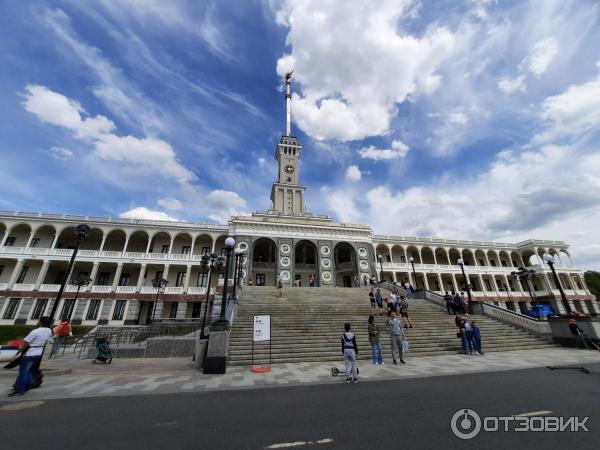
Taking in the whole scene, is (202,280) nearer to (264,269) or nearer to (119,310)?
(264,269)

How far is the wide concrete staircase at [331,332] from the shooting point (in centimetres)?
1175

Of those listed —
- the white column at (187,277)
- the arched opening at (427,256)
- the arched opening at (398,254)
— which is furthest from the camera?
the arched opening at (427,256)

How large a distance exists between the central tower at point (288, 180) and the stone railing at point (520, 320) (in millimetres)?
29085

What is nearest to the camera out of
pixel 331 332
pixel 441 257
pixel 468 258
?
pixel 331 332

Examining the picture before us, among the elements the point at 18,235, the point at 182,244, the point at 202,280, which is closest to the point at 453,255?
the point at 202,280

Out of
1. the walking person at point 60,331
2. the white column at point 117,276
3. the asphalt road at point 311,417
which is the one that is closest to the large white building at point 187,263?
the white column at point 117,276

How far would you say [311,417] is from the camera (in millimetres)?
4730

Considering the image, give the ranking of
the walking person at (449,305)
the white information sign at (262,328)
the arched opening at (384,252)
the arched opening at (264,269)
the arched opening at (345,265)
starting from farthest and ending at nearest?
the arched opening at (384,252), the arched opening at (345,265), the arched opening at (264,269), the walking person at (449,305), the white information sign at (262,328)

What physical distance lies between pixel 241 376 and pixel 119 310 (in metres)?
27.7

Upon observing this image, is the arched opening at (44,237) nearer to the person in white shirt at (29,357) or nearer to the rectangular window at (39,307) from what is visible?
the rectangular window at (39,307)

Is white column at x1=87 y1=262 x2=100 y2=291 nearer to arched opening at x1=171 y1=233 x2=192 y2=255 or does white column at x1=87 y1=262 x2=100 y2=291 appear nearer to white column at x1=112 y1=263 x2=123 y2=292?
white column at x1=112 y1=263 x2=123 y2=292

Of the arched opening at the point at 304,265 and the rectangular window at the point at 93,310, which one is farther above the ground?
the arched opening at the point at 304,265

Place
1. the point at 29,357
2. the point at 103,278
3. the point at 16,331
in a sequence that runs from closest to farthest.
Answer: the point at 29,357 < the point at 16,331 < the point at 103,278

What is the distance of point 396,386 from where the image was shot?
6883 mm
